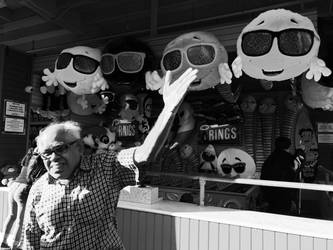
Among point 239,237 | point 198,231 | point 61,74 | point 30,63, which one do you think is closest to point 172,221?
point 198,231

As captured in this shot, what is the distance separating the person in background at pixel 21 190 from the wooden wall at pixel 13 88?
2518 mm

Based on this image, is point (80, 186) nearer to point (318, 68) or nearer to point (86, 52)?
point (318, 68)

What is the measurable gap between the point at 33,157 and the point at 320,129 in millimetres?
3892

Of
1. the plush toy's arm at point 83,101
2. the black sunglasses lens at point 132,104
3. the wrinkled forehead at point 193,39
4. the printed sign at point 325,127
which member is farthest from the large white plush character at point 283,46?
the plush toy's arm at point 83,101

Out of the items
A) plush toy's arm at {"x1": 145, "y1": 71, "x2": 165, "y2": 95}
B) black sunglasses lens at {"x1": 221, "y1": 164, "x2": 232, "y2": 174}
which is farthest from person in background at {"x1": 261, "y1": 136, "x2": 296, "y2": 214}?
plush toy's arm at {"x1": 145, "y1": 71, "x2": 165, "y2": 95}

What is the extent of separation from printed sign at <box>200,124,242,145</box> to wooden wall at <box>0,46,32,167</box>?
8.95 feet

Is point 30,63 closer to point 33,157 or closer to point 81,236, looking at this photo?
point 33,157

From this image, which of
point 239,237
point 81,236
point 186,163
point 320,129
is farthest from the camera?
point 320,129

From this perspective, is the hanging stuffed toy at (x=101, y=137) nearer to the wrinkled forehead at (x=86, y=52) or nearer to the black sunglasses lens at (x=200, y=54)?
the wrinkled forehead at (x=86, y=52)

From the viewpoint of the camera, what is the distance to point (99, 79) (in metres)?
3.28

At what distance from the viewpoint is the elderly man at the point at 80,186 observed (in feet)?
3.29

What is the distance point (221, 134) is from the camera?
12.0 feet

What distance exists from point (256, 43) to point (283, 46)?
198 mm

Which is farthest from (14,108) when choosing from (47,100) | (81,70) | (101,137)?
(81,70)
